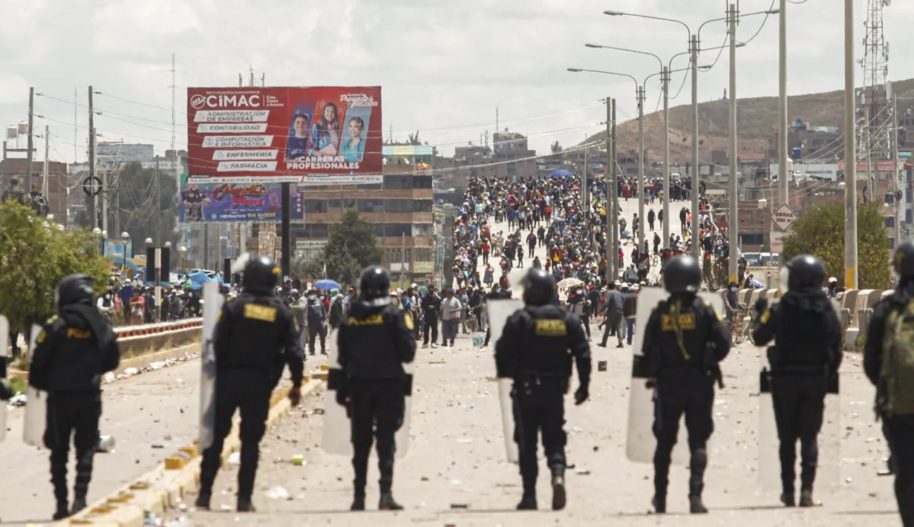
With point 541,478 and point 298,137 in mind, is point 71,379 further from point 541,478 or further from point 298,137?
point 298,137

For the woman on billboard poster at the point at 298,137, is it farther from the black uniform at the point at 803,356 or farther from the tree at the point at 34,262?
the black uniform at the point at 803,356

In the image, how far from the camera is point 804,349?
449 inches

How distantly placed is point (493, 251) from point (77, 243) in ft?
186

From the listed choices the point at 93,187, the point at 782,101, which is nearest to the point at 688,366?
the point at 782,101

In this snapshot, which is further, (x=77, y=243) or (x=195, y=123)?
(x=195, y=123)

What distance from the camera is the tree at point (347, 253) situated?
130 meters

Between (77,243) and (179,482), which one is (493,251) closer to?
(77,243)

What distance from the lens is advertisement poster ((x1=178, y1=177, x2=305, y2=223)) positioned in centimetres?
6169

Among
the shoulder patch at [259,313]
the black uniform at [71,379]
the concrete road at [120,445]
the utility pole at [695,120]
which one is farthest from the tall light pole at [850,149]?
the black uniform at [71,379]

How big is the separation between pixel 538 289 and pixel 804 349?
5.38 ft

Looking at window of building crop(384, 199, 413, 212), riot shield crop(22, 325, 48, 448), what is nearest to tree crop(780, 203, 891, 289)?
riot shield crop(22, 325, 48, 448)

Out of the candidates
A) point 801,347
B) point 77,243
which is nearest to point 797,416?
point 801,347

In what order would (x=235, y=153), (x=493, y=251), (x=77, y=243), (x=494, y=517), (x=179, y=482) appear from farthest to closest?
(x=493, y=251)
(x=235, y=153)
(x=77, y=243)
(x=179, y=482)
(x=494, y=517)

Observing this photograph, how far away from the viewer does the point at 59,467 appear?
11484mm
